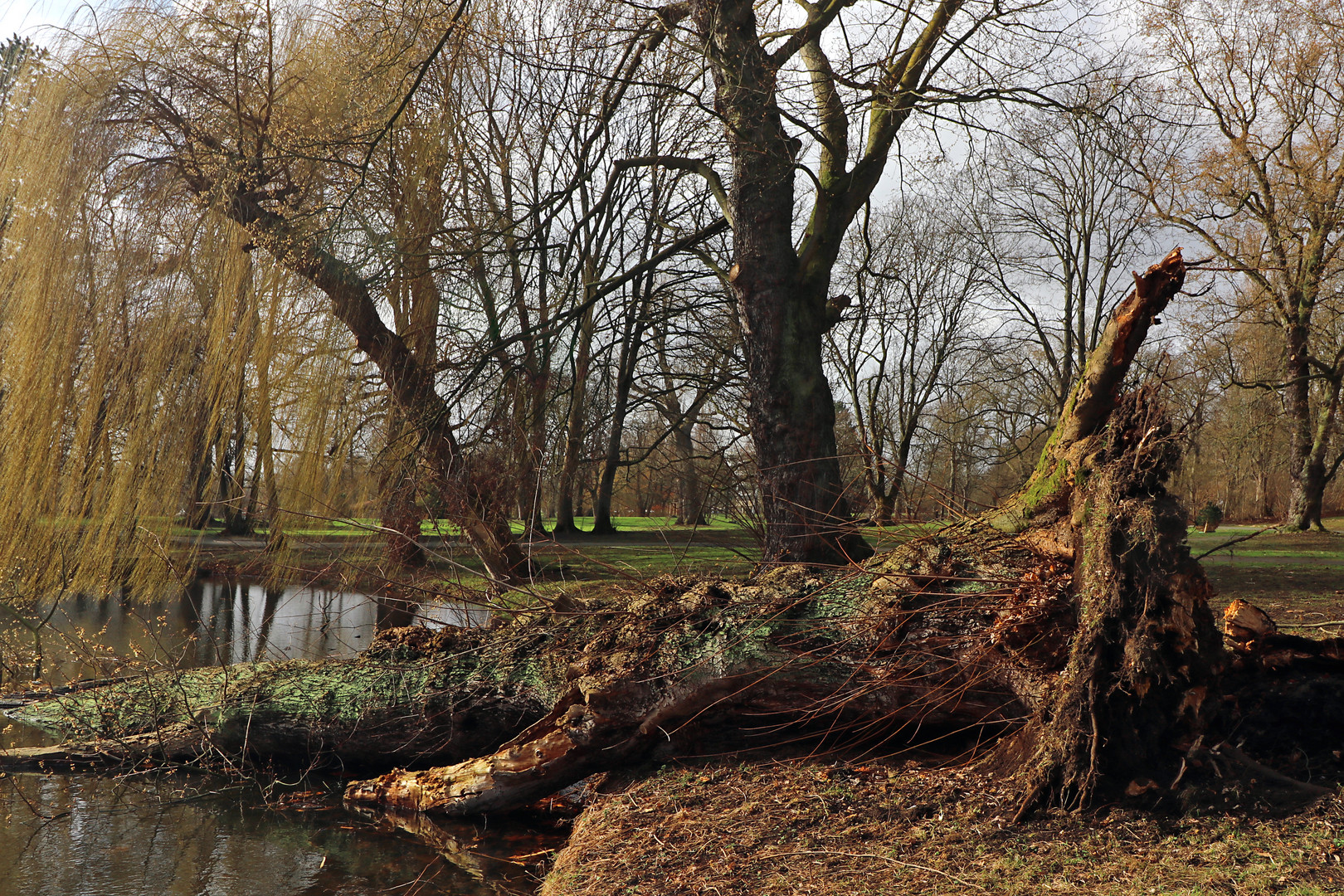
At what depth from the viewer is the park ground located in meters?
2.83

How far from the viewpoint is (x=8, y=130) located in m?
8.49

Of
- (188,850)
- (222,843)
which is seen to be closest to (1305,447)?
(222,843)

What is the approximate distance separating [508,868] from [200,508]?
18.7 feet

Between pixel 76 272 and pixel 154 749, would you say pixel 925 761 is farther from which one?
pixel 76 272

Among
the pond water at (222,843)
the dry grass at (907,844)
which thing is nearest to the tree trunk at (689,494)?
the pond water at (222,843)

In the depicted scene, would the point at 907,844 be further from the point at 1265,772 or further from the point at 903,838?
the point at 1265,772

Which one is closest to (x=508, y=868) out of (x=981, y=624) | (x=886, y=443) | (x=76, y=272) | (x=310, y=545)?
(x=981, y=624)

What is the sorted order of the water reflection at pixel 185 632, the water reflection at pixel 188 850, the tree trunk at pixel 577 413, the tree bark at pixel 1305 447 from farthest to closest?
the tree bark at pixel 1305 447
the tree trunk at pixel 577 413
the water reflection at pixel 185 632
the water reflection at pixel 188 850

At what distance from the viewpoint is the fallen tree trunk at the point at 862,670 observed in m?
3.40

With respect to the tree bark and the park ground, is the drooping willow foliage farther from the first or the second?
the tree bark

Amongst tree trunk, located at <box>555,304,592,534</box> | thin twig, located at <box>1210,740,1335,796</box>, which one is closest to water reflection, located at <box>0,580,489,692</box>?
tree trunk, located at <box>555,304,592,534</box>

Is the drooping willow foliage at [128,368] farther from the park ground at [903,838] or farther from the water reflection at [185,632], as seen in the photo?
the park ground at [903,838]

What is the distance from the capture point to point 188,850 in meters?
4.43

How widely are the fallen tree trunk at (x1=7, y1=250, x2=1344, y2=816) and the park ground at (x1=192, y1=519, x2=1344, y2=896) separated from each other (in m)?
0.19
